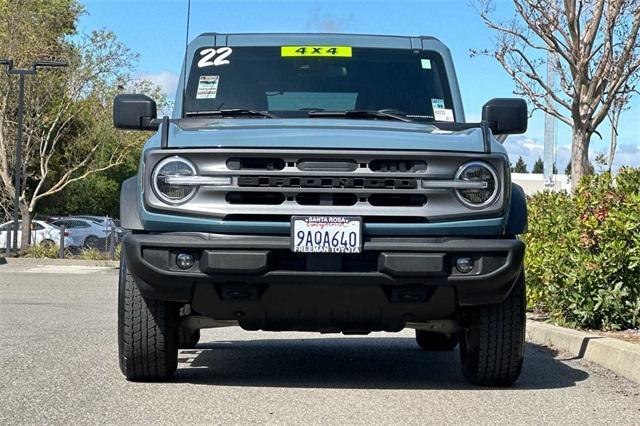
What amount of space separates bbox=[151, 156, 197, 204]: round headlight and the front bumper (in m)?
0.22

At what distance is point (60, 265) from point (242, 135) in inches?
921

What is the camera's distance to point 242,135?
634 cm

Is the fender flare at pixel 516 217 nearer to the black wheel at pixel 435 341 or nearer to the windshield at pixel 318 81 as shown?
the windshield at pixel 318 81

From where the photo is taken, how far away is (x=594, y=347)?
845 centimetres

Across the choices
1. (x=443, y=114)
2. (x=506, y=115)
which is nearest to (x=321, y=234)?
(x=506, y=115)

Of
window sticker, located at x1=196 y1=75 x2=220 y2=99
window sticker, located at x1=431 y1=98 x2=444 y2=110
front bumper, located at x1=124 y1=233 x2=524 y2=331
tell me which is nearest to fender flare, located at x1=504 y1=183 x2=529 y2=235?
front bumper, located at x1=124 y1=233 x2=524 y2=331

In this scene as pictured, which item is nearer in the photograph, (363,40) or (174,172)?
(174,172)

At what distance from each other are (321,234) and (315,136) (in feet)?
2.10

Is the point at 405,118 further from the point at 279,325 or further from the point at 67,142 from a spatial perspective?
the point at 67,142

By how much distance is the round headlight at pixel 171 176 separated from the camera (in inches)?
245

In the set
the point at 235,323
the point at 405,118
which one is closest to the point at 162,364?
the point at 235,323

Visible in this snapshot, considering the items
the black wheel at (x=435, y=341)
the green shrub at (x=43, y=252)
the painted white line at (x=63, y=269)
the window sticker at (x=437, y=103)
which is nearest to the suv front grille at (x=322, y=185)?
the window sticker at (x=437, y=103)

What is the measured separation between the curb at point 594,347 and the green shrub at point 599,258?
10.0 inches

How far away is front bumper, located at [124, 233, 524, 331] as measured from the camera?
603 centimetres
